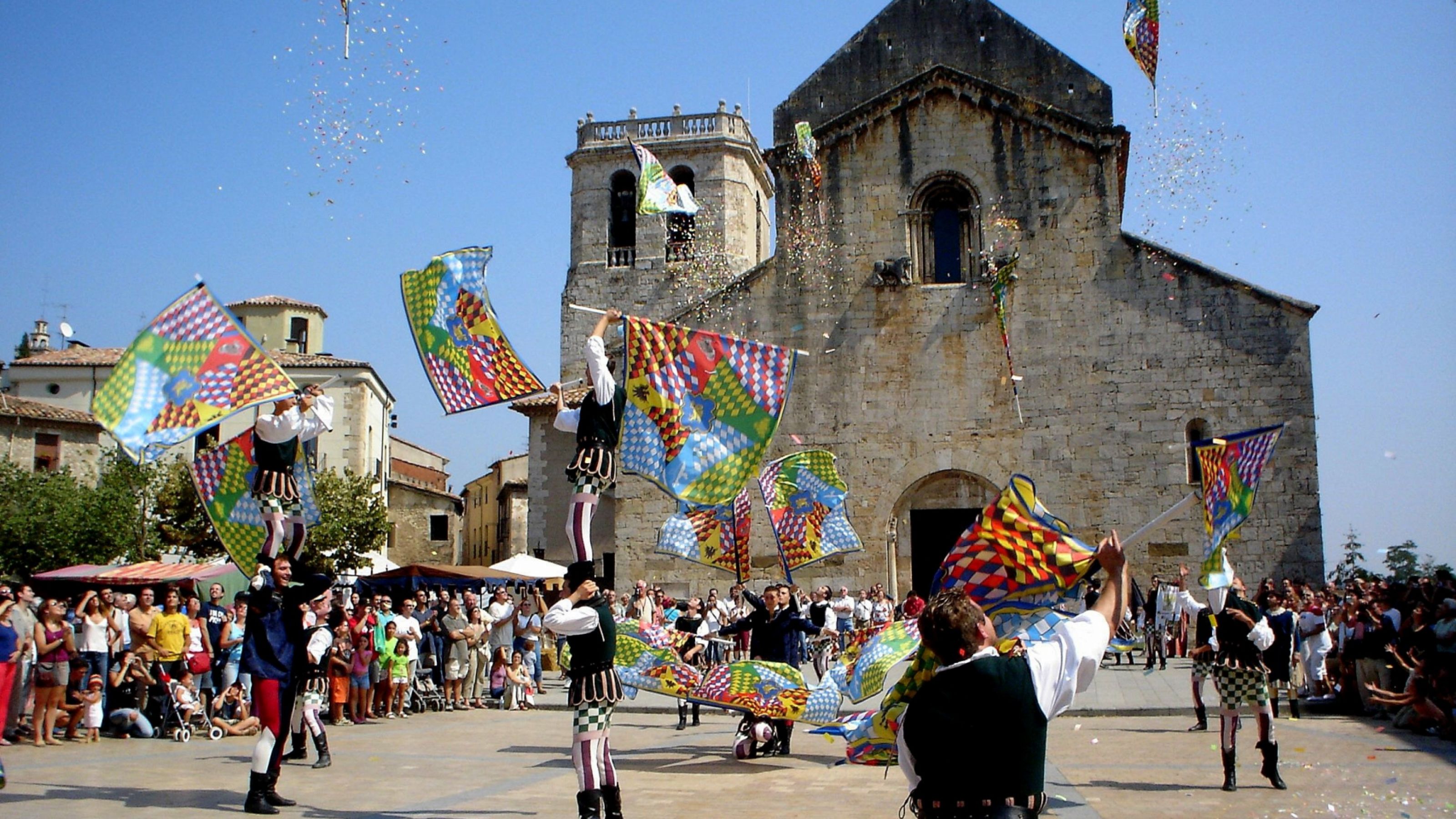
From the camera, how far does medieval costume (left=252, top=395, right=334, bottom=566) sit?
9.73m

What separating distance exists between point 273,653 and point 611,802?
10.8ft

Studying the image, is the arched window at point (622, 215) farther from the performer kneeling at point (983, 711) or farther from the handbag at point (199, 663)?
the performer kneeling at point (983, 711)

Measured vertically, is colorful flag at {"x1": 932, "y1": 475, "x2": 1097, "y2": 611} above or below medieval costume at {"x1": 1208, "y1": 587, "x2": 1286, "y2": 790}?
above

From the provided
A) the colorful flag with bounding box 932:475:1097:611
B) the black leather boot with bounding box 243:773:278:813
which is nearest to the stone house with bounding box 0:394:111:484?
the black leather boot with bounding box 243:773:278:813

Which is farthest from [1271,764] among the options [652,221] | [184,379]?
[652,221]

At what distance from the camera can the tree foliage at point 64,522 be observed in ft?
118

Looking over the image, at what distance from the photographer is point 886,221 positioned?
27.5 metres

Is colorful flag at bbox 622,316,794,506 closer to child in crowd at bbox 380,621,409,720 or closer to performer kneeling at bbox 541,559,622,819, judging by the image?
performer kneeling at bbox 541,559,622,819

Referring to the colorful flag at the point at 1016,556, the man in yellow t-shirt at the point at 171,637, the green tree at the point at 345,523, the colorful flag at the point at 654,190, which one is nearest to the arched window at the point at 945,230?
the colorful flag at the point at 654,190

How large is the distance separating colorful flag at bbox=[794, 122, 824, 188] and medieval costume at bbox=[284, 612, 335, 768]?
1816cm

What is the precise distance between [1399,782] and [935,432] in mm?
16357

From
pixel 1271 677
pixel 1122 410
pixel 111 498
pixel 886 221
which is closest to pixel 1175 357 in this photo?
pixel 1122 410

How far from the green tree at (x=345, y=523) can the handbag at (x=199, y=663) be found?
23.4 meters

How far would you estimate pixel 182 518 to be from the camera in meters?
38.8
